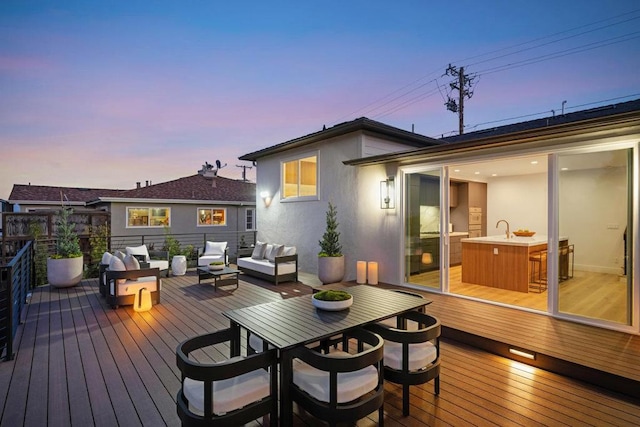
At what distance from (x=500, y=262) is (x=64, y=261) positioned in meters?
8.84

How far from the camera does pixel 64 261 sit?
6.42 metres

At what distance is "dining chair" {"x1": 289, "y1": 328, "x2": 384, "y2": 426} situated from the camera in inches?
76.4

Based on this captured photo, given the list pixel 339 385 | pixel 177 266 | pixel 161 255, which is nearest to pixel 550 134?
pixel 339 385

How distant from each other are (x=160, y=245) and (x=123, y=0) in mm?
9703

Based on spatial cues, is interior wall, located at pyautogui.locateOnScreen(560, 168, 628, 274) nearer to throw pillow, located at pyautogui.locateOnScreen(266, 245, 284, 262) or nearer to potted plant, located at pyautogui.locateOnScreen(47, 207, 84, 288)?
throw pillow, located at pyautogui.locateOnScreen(266, 245, 284, 262)

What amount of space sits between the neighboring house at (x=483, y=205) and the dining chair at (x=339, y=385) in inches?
134

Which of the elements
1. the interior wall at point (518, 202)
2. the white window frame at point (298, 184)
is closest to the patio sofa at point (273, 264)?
the white window frame at point (298, 184)

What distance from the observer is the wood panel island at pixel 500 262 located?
5.62 metres

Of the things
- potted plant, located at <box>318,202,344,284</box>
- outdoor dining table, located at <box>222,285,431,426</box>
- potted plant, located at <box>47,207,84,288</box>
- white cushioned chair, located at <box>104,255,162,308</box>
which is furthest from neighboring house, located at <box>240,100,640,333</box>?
potted plant, located at <box>47,207,84,288</box>

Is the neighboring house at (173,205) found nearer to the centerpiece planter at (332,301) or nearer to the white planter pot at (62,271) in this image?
the white planter pot at (62,271)

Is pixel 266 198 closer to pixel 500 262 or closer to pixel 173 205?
pixel 500 262

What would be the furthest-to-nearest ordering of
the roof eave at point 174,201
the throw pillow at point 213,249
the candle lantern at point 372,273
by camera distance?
the roof eave at point 174,201, the throw pillow at point 213,249, the candle lantern at point 372,273

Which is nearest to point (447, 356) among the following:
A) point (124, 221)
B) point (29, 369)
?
point (29, 369)

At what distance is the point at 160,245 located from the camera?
45.2 ft
